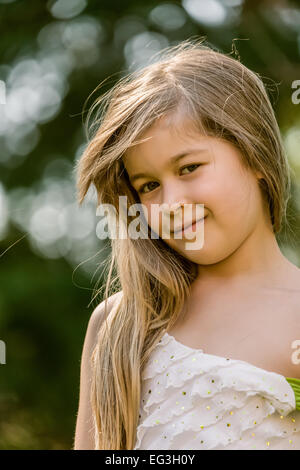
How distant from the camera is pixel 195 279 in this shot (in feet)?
5.68

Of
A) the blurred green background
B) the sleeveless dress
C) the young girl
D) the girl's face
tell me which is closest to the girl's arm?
the young girl

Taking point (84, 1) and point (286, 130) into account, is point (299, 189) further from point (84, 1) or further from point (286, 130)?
point (84, 1)

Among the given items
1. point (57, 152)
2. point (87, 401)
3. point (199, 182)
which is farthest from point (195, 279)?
point (57, 152)

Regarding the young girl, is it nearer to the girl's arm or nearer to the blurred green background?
the girl's arm

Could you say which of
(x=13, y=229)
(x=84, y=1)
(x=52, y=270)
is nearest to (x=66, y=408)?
(x=52, y=270)

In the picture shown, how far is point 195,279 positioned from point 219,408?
377mm

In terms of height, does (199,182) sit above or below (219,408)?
above

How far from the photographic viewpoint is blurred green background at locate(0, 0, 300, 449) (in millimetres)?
3055

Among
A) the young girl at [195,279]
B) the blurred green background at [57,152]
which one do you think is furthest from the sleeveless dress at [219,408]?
the blurred green background at [57,152]

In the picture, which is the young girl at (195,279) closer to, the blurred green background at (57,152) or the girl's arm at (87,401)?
the girl's arm at (87,401)

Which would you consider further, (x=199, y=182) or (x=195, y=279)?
(x=195, y=279)

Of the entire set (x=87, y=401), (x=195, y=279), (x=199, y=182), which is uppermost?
(x=199, y=182)

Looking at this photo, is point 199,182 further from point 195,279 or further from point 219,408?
point 219,408

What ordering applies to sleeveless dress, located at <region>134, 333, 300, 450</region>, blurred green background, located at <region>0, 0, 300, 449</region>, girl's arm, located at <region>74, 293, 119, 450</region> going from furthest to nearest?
blurred green background, located at <region>0, 0, 300, 449</region> < girl's arm, located at <region>74, 293, 119, 450</region> < sleeveless dress, located at <region>134, 333, 300, 450</region>
